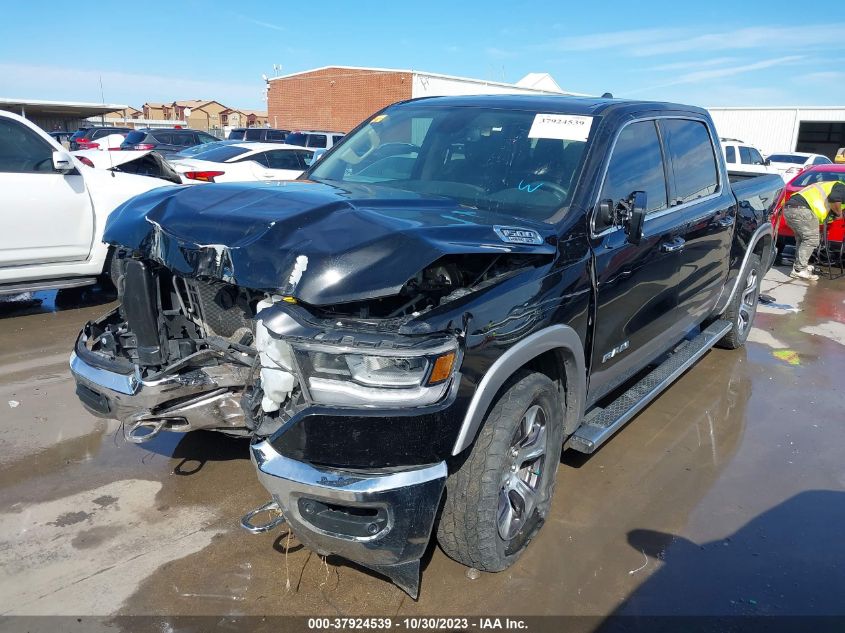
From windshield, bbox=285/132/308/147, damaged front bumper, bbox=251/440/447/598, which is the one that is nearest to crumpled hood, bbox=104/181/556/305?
damaged front bumper, bbox=251/440/447/598

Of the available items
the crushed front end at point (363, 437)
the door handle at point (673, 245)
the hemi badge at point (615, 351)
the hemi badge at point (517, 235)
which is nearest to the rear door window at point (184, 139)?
the door handle at point (673, 245)

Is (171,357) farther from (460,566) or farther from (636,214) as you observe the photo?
(636,214)

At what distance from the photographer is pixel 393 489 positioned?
2293 mm

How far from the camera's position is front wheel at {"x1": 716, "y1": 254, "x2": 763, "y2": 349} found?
5.73 m

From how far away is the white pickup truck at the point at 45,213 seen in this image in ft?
20.2

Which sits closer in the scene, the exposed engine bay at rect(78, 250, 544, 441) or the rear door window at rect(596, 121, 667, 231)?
the exposed engine bay at rect(78, 250, 544, 441)

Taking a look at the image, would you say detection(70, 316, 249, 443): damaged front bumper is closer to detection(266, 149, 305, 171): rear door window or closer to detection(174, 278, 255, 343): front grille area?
detection(174, 278, 255, 343): front grille area

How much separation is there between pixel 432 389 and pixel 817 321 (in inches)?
272

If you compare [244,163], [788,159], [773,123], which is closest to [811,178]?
[244,163]

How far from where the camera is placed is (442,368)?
2328mm

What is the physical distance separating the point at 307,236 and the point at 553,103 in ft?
6.41

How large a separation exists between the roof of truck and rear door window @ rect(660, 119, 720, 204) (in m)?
0.21

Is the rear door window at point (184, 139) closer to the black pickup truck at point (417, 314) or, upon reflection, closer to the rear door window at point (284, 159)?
the rear door window at point (284, 159)

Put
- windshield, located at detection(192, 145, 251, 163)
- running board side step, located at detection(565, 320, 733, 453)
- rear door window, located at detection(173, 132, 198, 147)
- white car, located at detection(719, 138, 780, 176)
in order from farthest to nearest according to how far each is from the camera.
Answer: rear door window, located at detection(173, 132, 198, 147) → white car, located at detection(719, 138, 780, 176) → windshield, located at detection(192, 145, 251, 163) → running board side step, located at detection(565, 320, 733, 453)
